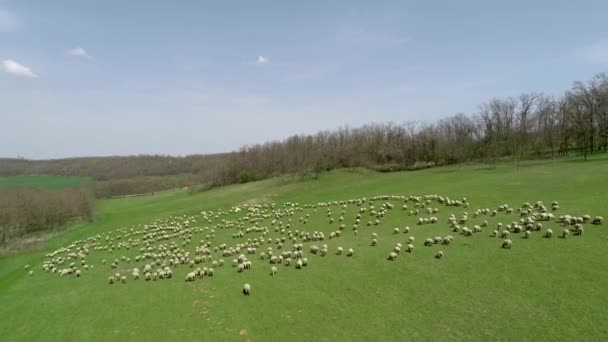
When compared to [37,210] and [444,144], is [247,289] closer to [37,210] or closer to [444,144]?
[37,210]

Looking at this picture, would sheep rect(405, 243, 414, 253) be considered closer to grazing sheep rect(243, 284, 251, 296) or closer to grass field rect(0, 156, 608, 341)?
grass field rect(0, 156, 608, 341)

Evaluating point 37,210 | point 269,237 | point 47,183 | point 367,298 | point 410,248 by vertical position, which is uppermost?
point 47,183

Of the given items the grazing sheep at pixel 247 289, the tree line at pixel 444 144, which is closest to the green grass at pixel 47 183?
the tree line at pixel 444 144

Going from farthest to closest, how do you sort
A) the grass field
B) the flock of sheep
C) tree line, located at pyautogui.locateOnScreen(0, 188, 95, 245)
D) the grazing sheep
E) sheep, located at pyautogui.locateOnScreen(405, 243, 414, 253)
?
tree line, located at pyautogui.locateOnScreen(0, 188, 95, 245) < the flock of sheep < sheep, located at pyautogui.locateOnScreen(405, 243, 414, 253) < the grazing sheep < the grass field

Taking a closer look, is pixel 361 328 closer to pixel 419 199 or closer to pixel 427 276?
pixel 427 276

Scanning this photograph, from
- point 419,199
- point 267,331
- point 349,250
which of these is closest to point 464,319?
point 267,331

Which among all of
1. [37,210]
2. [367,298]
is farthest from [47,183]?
[367,298]

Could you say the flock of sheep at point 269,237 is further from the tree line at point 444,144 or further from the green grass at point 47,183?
the green grass at point 47,183

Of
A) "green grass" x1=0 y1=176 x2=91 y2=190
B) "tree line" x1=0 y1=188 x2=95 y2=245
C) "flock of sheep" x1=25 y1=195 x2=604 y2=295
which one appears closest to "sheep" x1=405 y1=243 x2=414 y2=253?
"flock of sheep" x1=25 y1=195 x2=604 y2=295
